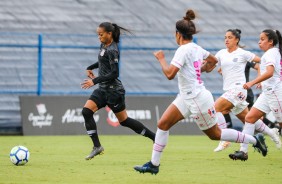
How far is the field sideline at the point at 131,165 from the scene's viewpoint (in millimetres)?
9625

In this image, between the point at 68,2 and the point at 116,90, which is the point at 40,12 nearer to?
the point at 68,2

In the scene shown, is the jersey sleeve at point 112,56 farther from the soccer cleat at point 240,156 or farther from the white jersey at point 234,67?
the soccer cleat at point 240,156

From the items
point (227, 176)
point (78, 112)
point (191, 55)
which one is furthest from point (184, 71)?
point (78, 112)

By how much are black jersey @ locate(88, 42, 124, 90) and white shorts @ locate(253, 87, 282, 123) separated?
7.86 feet

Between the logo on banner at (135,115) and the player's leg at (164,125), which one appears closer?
the player's leg at (164,125)

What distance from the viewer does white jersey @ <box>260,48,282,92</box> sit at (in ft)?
39.6

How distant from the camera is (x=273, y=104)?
12602mm

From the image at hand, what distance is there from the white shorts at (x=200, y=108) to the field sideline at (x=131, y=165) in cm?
74

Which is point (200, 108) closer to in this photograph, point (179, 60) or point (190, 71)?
point (190, 71)

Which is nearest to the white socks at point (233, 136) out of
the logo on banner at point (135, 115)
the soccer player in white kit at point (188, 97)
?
the soccer player in white kit at point (188, 97)

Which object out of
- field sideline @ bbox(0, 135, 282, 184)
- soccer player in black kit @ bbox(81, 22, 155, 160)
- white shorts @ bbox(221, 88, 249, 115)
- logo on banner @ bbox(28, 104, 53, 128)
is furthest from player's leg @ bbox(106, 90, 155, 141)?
logo on banner @ bbox(28, 104, 53, 128)

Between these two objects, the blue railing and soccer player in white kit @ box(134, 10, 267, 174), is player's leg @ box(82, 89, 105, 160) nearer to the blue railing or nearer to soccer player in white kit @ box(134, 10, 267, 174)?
soccer player in white kit @ box(134, 10, 267, 174)

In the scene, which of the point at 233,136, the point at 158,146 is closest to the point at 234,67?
the point at 233,136

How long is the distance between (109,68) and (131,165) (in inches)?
72.6
